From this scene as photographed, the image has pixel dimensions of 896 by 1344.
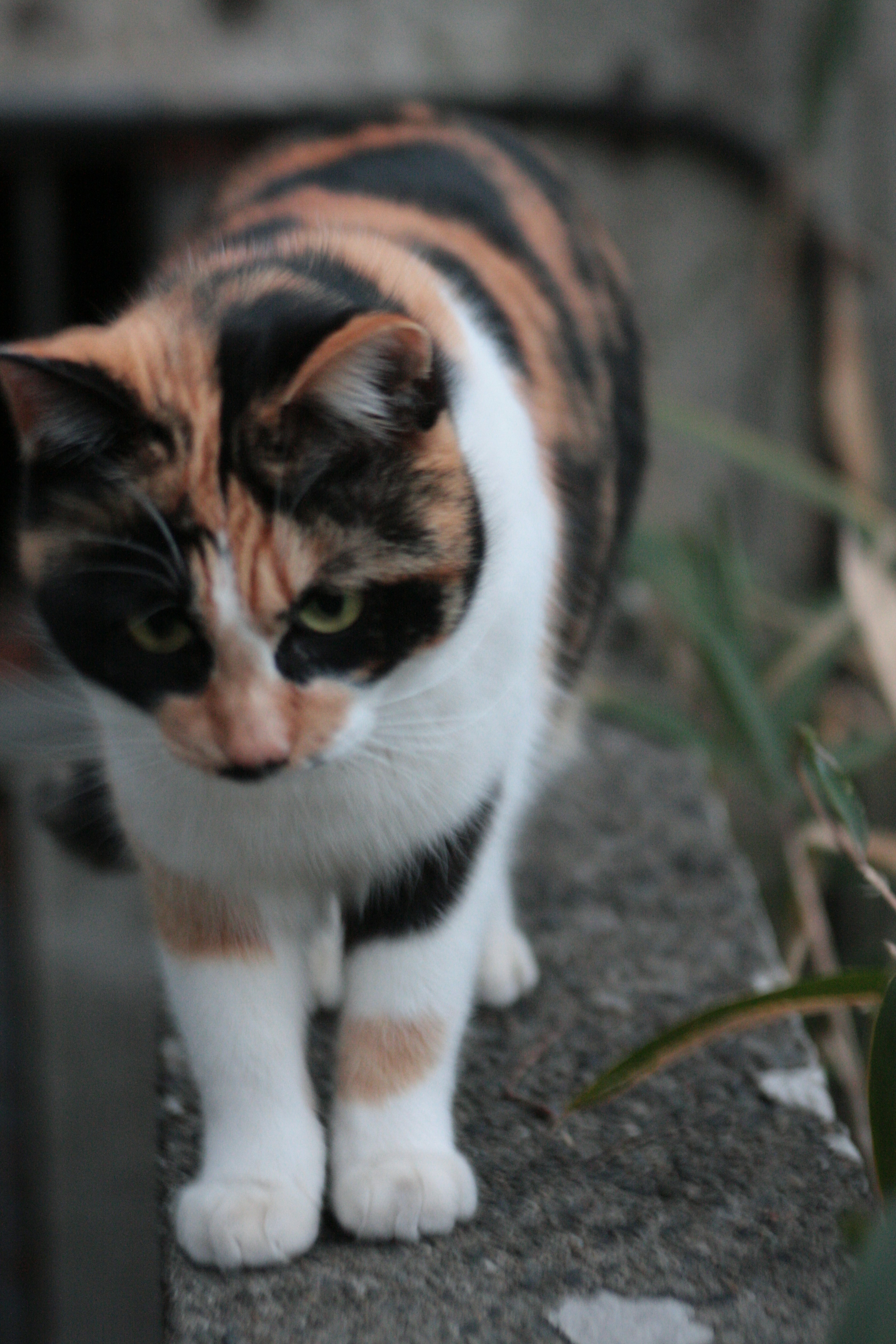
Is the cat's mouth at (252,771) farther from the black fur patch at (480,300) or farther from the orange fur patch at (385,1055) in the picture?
the black fur patch at (480,300)

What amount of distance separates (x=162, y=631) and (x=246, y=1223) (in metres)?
0.53

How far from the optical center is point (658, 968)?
1.86 metres

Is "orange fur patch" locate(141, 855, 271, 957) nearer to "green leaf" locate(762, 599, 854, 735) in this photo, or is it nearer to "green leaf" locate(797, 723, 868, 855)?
"green leaf" locate(797, 723, 868, 855)

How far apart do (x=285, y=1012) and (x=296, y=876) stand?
0.44 feet

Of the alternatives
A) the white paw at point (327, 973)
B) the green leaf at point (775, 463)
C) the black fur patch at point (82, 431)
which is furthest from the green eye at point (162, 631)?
the green leaf at point (775, 463)

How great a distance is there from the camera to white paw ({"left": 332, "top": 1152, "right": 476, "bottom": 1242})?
1.34 meters

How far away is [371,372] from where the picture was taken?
116cm

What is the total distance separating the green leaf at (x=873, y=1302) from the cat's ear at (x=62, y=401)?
81cm

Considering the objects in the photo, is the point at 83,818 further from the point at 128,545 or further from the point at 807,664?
the point at 807,664

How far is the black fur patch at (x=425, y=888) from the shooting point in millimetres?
1398

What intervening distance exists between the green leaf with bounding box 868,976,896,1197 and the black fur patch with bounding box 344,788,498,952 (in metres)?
0.40

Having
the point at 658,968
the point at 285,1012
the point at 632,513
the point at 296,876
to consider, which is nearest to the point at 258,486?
the point at 296,876

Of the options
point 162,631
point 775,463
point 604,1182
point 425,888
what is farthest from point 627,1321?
point 775,463

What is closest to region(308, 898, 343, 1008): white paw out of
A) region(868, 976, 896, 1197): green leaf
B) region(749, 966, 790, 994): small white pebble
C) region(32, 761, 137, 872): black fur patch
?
region(32, 761, 137, 872): black fur patch
